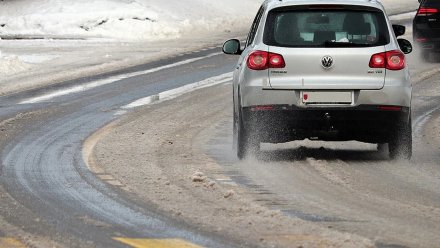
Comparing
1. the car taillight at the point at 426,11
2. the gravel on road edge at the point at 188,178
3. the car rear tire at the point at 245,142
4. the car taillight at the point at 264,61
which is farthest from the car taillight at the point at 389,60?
the car taillight at the point at 426,11

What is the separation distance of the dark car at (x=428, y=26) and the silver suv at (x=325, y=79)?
13.9 meters

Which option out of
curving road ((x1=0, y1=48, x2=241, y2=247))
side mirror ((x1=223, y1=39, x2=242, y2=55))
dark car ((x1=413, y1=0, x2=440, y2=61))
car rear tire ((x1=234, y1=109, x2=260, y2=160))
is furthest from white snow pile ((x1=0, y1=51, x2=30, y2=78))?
car rear tire ((x1=234, y1=109, x2=260, y2=160))

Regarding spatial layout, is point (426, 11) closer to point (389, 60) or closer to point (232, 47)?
point (232, 47)

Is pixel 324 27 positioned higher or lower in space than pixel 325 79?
higher

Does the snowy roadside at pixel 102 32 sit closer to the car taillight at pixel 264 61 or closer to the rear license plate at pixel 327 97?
the car taillight at pixel 264 61

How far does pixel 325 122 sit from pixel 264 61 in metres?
0.81

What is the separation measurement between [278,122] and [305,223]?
3.92 m

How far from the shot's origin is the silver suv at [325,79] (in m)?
13.1

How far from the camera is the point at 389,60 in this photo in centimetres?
1323

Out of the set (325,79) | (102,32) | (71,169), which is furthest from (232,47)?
(102,32)

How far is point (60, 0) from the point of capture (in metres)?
39.7

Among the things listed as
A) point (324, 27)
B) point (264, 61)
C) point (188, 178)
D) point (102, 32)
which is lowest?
point (102, 32)

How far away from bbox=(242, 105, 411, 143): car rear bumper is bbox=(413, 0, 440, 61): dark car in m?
14.1

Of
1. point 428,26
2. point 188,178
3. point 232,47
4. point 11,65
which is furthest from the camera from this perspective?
point 11,65
